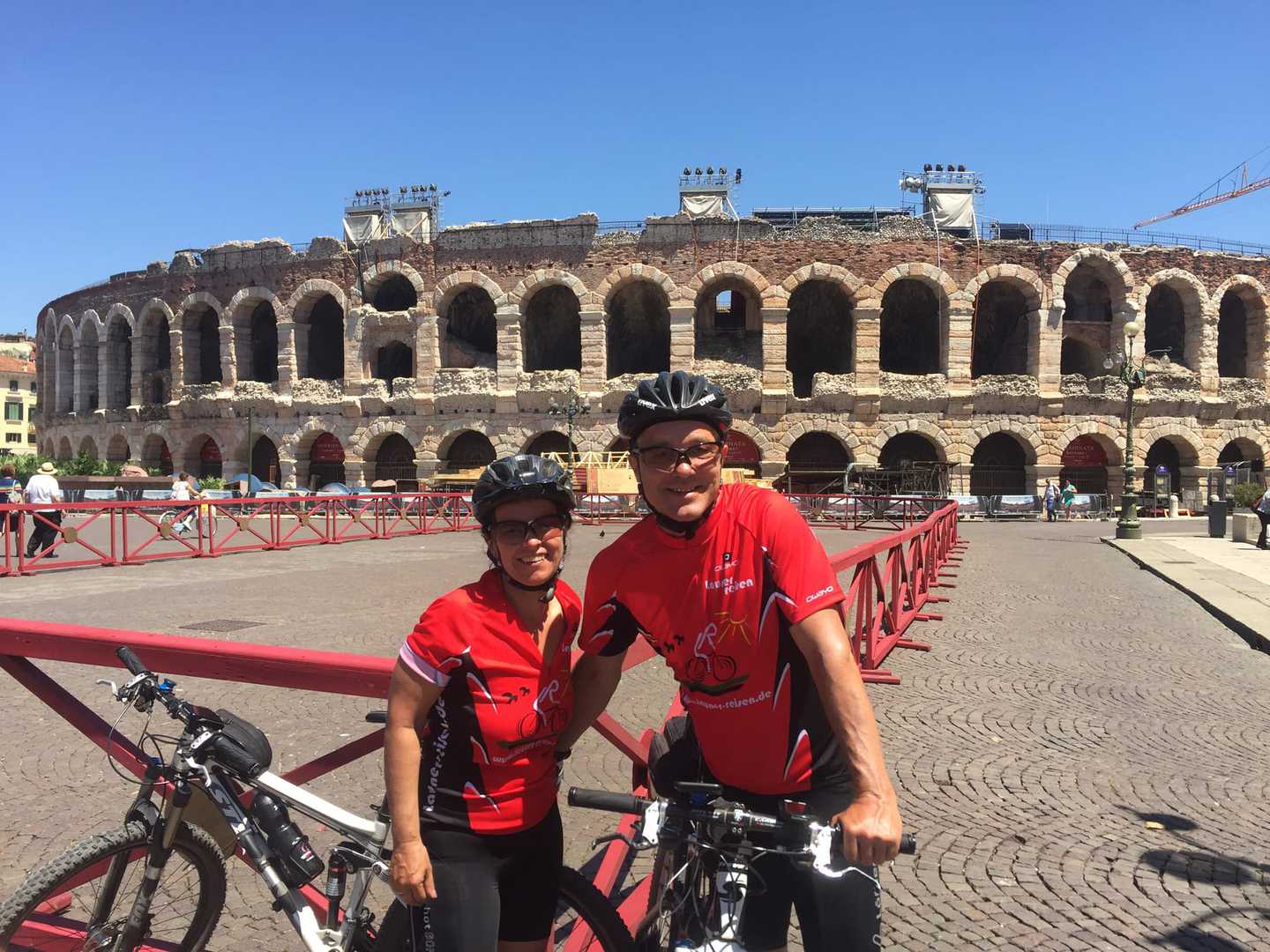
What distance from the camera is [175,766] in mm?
2176

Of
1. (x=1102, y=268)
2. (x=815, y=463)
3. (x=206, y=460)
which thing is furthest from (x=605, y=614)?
(x=206, y=460)

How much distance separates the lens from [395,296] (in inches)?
1298

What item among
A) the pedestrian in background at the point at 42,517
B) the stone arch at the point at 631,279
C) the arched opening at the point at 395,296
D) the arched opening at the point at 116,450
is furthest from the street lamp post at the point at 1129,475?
the arched opening at the point at 116,450

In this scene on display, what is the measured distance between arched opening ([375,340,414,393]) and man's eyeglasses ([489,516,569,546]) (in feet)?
105

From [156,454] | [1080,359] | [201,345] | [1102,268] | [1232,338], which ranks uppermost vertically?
[1102,268]

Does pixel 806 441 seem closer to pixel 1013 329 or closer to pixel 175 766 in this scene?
pixel 1013 329

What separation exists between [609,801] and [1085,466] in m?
32.5

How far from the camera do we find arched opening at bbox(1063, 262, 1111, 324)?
29795 millimetres

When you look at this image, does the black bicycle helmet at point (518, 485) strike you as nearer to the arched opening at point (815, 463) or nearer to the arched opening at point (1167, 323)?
the arched opening at point (815, 463)

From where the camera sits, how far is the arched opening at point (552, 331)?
32125mm

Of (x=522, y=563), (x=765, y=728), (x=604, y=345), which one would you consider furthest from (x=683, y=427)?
(x=604, y=345)

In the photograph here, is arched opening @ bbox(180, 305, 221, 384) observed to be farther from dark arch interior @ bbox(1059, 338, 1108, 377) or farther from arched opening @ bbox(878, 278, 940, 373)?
dark arch interior @ bbox(1059, 338, 1108, 377)

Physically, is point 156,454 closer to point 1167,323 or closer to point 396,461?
point 396,461

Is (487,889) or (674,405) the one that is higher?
(674,405)
